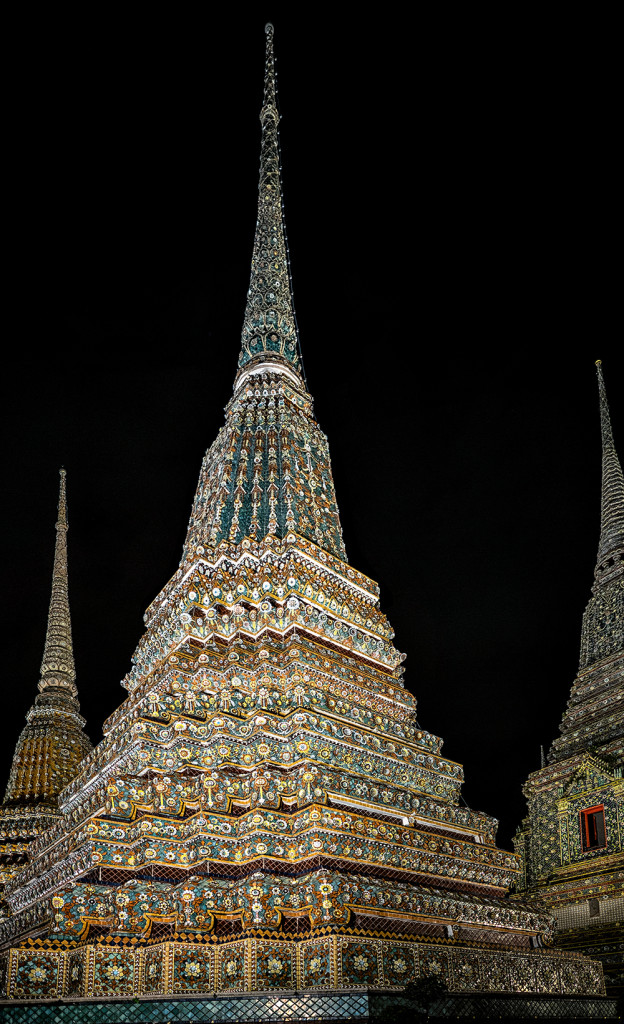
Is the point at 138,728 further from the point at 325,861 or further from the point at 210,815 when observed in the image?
the point at 325,861

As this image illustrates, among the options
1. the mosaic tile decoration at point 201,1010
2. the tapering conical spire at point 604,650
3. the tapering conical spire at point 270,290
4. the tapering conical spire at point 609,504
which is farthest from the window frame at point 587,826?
the tapering conical spire at point 270,290

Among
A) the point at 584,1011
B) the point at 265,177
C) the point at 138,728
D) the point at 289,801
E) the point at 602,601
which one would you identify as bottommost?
the point at 584,1011

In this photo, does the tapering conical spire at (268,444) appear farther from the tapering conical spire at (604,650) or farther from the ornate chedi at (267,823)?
the tapering conical spire at (604,650)

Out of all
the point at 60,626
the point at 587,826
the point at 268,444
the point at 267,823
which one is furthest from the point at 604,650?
the point at 60,626

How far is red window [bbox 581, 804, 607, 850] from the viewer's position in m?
16.1

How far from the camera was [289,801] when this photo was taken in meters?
9.48

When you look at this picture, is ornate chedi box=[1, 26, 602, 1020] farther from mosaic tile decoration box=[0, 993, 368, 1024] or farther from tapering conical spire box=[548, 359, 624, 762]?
tapering conical spire box=[548, 359, 624, 762]

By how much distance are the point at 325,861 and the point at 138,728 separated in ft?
8.68

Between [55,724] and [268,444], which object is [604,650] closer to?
[268,444]

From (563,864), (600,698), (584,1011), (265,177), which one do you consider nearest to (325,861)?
(584,1011)

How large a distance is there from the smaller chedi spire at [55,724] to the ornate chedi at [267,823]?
20.2 feet

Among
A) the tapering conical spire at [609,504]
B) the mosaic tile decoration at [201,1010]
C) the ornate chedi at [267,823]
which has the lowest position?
the mosaic tile decoration at [201,1010]

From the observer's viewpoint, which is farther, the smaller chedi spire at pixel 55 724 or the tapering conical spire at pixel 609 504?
the tapering conical spire at pixel 609 504

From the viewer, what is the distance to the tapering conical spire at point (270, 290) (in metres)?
16.5
